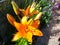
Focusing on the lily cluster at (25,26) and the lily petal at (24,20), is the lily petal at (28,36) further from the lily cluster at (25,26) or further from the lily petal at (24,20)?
the lily petal at (24,20)

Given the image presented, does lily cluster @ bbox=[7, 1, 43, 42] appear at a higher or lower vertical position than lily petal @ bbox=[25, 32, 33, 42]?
Answer: higher

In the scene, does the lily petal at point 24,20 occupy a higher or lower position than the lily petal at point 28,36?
higher

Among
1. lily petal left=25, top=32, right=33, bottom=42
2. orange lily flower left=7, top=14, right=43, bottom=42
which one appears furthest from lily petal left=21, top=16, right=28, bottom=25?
lily petal left=25, top=32, right=33, bottom=42

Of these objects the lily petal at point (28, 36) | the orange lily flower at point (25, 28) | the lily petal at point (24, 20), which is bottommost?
the lily petal at point (28, 36)

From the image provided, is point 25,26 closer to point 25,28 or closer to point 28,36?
point 25,28

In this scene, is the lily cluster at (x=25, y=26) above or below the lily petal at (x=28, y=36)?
above

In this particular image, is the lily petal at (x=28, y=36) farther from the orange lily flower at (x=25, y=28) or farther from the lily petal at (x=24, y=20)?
the lily petal at (x=24, y=20)

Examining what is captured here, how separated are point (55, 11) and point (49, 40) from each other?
61.4 inches

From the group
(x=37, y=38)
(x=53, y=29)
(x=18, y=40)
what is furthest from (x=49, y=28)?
(x=18, y=40)

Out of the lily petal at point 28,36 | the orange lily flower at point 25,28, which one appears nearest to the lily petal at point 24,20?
the orange lily flower at point 25,28

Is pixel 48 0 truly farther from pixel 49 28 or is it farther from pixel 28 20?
pixel 28 20

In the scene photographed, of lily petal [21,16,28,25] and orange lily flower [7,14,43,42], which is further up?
lily petal [21,16,28,25]

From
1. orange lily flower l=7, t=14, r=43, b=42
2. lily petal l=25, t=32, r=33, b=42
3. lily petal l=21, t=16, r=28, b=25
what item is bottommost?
lily petal l=25, t=32, r=33, b=42

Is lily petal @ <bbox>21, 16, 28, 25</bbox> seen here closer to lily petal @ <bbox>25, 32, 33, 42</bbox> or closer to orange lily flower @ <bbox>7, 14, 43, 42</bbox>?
orange lily flower @ <bbox>7, 14, 43, 42</bbox>
